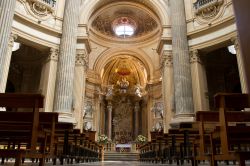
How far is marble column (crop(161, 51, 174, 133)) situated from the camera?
37.3 ft

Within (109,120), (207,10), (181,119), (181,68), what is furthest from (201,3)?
(109,120)

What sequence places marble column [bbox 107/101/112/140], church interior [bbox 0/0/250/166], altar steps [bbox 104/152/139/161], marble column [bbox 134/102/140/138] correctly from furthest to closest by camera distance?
marble column [bbox 134/102/140/138]
marble column [bbox 107/101/112/140]
altar steps [bbox 104/152/139/161]
church interior [bbox 0/0/250/166]

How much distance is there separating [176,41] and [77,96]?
16.3 ft

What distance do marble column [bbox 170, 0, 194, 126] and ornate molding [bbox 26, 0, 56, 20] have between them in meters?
5.43

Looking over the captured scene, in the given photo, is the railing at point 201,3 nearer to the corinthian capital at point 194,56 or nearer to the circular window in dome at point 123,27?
the corinthian capital at point 194,56

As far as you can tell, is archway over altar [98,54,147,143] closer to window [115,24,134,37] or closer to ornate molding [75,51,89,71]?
window [115,24,134,37]

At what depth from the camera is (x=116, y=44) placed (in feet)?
63.3

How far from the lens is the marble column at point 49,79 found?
33.6 feet

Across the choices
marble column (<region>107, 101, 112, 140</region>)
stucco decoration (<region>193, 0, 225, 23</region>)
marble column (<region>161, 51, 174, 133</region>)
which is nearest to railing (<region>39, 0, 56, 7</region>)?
marble column (<region>161, 51, 174, 133</region>)

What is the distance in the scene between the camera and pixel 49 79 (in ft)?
34.7

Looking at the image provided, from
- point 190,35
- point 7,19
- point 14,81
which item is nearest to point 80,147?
point 7,19

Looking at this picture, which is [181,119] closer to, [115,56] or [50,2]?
[50,2]

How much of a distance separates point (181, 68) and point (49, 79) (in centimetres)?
539

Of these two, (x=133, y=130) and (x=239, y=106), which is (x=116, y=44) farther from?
A: (x=239, y=106)
